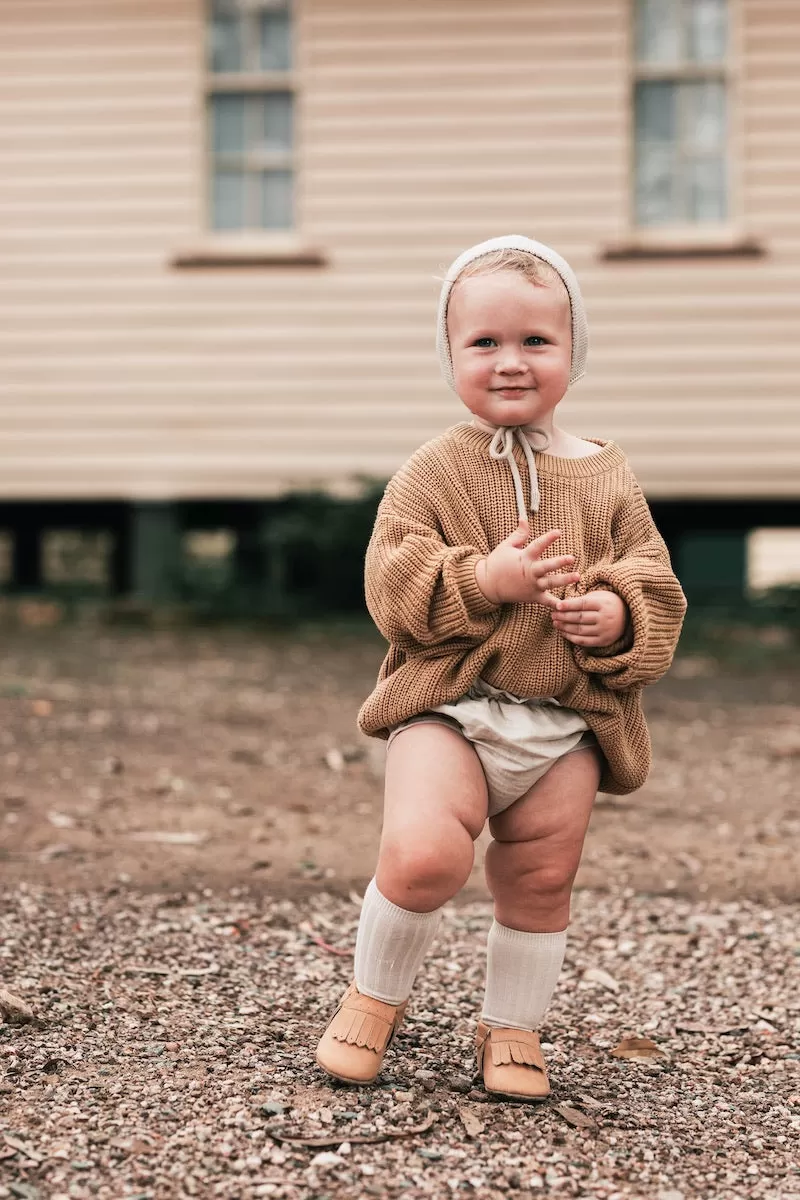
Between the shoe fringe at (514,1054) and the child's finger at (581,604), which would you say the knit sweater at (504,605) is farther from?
the shoe fringe at (514,1054)

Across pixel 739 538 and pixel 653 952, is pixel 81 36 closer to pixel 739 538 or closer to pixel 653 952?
pixel 739 538

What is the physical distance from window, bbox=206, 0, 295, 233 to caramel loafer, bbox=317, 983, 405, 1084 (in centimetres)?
759

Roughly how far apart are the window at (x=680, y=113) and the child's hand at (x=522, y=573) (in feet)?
24.0

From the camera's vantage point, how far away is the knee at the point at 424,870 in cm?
234

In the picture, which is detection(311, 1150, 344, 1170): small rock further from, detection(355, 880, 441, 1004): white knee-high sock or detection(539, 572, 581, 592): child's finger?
detection(539, 572, 581, 592): child's finger

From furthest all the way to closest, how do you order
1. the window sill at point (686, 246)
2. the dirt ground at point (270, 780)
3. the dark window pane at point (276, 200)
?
the dark window pane at point (276, 200) → the window sill at point (686, 246) → the dirt ground at point (270, 780)

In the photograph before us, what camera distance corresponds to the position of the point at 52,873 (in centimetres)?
378

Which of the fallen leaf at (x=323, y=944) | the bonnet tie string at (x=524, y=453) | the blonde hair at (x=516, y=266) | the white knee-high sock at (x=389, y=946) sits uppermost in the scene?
the blonde hair at (x=516, y=266)

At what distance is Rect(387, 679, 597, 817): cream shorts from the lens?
241 cm

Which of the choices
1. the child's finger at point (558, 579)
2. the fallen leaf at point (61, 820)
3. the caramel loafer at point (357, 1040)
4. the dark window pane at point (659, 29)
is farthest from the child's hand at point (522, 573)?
the dark window pane at point (659, 29)

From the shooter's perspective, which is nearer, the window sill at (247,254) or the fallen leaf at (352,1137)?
the fallen leaf at (352,1137)

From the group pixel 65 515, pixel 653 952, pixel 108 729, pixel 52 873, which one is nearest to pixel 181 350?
pixel 65 515

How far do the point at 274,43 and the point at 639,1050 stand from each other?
7.92 metres

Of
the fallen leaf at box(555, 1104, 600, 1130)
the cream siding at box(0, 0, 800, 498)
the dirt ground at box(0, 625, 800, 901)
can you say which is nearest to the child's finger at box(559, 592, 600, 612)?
the fallen leaf at box(555, 1104, 600, 1130)
